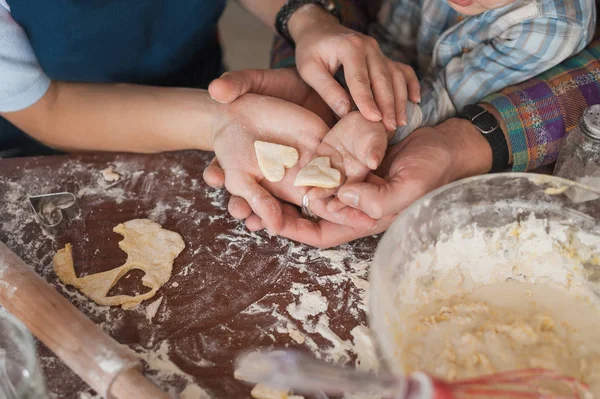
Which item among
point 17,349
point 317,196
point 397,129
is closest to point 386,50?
point 397,129

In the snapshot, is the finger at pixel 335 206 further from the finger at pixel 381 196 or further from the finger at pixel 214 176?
the finger at pixel 214 176

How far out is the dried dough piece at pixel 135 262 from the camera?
0.97 metres

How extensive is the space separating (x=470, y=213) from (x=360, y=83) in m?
0.36

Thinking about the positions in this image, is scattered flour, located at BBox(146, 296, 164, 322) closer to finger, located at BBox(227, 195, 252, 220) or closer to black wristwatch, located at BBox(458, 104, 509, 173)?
finger, located at BBox(227, 195, 252, 220)

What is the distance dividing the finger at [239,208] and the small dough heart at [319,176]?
0.12 metres

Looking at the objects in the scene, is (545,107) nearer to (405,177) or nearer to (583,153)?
(583,153)

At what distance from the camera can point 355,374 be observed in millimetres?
577

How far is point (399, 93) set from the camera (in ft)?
3.73

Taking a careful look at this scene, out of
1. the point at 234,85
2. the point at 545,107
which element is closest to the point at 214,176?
the point at 234,85

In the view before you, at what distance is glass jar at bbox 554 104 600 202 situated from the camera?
0.94m

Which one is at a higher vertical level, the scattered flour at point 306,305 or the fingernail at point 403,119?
the fingernail at point 403,119

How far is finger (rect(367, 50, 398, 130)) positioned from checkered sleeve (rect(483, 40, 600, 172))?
9.8 inches

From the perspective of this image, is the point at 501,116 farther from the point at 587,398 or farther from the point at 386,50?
the point at 587,398

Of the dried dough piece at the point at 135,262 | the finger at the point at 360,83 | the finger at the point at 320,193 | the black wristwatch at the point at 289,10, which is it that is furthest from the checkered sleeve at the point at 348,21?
the dried dough piece at the point at 135,262
